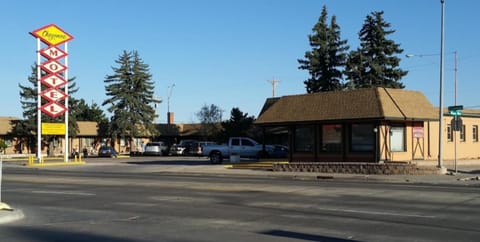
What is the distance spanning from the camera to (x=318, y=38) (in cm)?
6369

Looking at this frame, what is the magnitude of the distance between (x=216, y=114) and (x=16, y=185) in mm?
64745

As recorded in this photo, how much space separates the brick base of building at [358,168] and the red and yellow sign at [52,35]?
25.2m

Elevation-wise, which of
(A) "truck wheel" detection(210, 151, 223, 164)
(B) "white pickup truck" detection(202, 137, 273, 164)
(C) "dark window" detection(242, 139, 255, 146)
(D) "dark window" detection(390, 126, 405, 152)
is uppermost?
(D) "dark window" detection(390, 126, 405, 152)

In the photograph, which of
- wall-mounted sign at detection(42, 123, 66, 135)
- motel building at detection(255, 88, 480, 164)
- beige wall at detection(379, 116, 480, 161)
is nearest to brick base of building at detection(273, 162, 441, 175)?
motel building at detection(255, 88, 480, 164)

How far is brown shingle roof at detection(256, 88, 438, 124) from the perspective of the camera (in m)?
31.9

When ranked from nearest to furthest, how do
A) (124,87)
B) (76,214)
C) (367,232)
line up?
(367,232) < (76,214) < (124,87)

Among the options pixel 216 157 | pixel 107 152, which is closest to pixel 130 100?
pixel 107 152

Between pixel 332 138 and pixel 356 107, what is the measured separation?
240 cm

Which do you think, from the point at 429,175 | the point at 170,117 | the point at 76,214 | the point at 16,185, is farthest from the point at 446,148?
the point at 170,117

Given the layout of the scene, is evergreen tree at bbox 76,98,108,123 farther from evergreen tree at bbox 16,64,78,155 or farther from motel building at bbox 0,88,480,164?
motel building at bbox 0,88,480,164

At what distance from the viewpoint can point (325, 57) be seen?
208ft

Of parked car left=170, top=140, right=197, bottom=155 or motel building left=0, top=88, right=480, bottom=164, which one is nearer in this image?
motel building left=0, top=88, right=480, bottom=164

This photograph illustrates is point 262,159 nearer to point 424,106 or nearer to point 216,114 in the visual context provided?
point 424,106

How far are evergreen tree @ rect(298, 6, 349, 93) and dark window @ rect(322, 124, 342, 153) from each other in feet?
97.4
